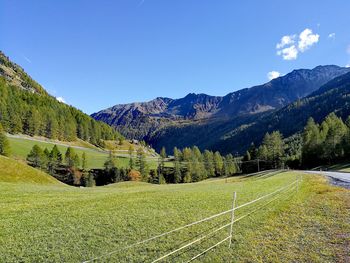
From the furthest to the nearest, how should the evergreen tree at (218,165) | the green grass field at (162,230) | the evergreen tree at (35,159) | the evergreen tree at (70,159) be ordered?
the evergreen tree at (218,165)
the evergreen tree at (70,159)
the evergreen tree at (35,159)
the green grass field at (162,230)

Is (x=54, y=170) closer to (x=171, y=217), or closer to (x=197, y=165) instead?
(x=197, y=165)

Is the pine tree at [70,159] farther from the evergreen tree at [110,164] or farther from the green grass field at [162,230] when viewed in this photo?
the green grass field at [162,230]

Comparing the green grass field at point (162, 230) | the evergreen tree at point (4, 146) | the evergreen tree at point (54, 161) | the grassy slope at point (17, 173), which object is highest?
the evergreen tree at point (4, 146)

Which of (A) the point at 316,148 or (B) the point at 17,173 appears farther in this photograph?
(A) the point at 316,148

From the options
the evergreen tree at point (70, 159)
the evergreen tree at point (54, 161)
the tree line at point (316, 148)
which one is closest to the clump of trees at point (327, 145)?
the tree line at point (316, 148)

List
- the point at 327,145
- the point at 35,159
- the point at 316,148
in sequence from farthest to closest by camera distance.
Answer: the point at 35,159, the point at 316,148, the point at 327,145

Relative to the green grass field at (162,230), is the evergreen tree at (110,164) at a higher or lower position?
higher

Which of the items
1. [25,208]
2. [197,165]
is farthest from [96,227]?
[197,165]

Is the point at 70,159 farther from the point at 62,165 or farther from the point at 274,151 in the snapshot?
the point at 274,151

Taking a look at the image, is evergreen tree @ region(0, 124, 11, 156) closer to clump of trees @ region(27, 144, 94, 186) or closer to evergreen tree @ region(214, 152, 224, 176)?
clump of trees @ region(27, 144, 94, 186)

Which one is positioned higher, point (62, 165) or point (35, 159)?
point (35, 159)

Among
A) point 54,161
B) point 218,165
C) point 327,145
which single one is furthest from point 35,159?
point 327,145

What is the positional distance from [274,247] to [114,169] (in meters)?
140

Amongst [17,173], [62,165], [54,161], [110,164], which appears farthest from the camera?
[110,164]
